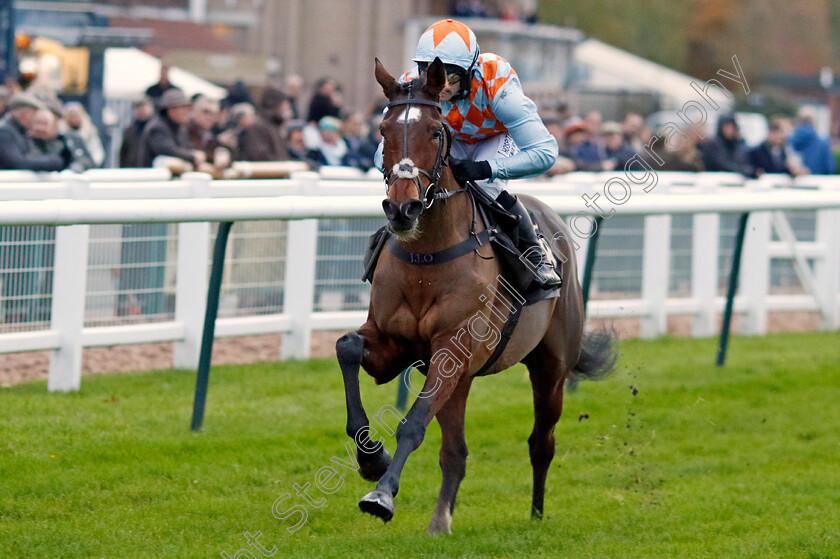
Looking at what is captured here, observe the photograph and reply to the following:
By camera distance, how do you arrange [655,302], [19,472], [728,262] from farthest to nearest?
1. [728,262]
2. [655,302]
3. [19,472]

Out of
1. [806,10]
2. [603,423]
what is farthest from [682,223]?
[806,10]

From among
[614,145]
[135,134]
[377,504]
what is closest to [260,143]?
[135,134]

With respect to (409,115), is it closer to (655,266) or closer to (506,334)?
(506,334)

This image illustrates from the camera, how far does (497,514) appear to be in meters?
5.01

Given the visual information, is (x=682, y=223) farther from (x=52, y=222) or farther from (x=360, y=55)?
(x=360, y=55)

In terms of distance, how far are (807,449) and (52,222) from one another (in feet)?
13.4

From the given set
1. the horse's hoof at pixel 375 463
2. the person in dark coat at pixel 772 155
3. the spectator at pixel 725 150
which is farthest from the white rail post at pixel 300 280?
the person in dark coat at pixel 772 155

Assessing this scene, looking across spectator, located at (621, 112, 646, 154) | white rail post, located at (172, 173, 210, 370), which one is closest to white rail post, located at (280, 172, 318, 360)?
white rail post, located at (172, 173, 210, 370)

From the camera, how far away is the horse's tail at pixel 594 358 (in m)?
5.53

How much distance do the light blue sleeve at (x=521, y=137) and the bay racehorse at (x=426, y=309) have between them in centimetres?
20

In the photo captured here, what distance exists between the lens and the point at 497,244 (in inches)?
178

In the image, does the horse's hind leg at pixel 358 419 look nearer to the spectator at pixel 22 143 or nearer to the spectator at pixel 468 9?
the spectator at pixel 22 143

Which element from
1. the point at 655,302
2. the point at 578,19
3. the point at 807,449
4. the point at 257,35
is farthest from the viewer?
the point at 578,19

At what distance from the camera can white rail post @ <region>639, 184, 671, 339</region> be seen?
9477 mm
